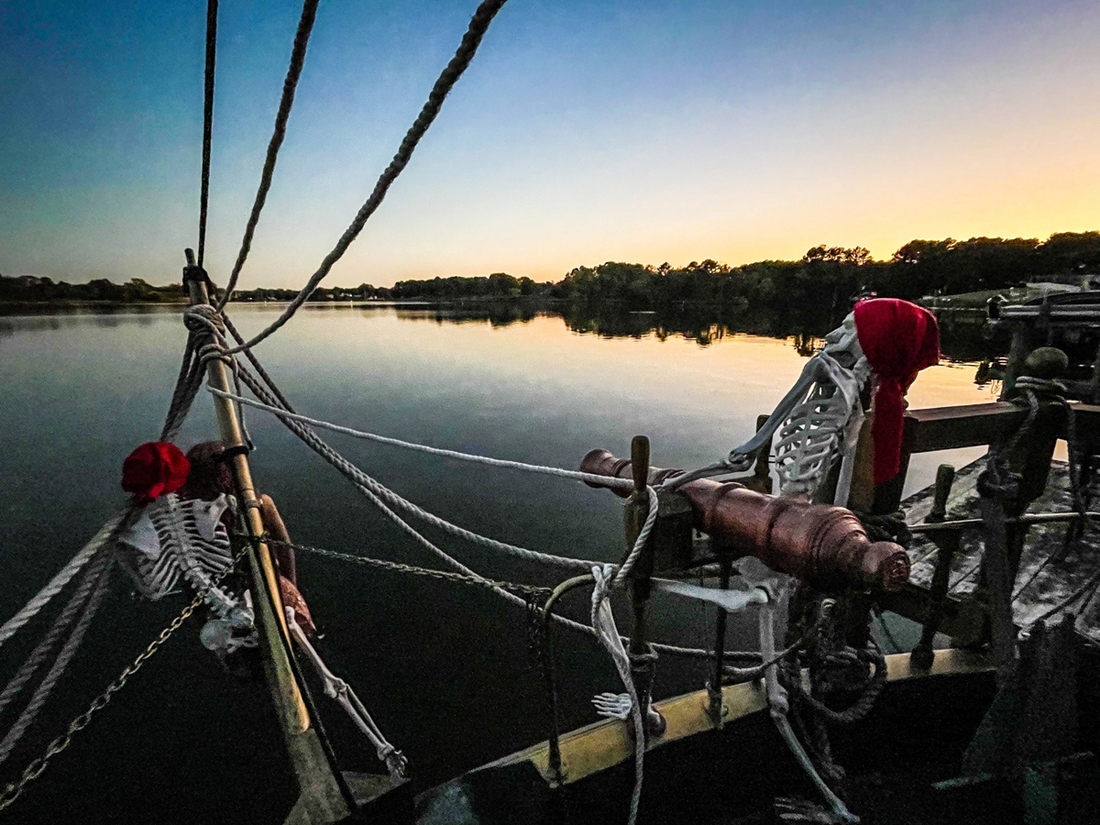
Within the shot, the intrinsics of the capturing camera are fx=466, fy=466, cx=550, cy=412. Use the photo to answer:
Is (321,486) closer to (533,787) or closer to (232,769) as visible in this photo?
(232,769)

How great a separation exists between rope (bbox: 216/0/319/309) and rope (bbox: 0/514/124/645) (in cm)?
158

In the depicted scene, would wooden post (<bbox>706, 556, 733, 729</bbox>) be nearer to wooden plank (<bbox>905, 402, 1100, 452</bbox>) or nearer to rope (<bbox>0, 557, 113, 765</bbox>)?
wooden plank (<bbox>905, 402, 1100, 452</bbox>)

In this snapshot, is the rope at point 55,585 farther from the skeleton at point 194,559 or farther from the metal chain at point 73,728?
the metal chain at point 73,728

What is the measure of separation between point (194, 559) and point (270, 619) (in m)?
0.74

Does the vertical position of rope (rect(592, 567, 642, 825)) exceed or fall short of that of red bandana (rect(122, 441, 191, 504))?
it falls short

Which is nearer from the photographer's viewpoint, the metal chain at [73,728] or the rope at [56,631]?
the metal chain at [73,728]

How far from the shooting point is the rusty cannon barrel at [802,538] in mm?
1301

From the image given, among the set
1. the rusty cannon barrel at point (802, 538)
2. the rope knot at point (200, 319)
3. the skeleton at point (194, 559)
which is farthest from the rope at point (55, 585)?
A: the rusty cannon barrel at point (802, 538)

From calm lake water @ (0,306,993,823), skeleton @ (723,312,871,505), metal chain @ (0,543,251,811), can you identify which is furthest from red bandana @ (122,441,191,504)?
calm lake water @ (0,306,993,823)

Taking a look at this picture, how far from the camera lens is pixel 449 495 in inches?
533

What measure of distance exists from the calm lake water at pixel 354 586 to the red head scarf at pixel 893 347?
311 cm

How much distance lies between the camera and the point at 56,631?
7.31 feet

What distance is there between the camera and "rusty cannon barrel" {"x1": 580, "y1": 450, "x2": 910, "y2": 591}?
51.2 inches

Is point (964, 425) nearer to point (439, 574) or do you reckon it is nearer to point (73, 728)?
point (439, 574)
